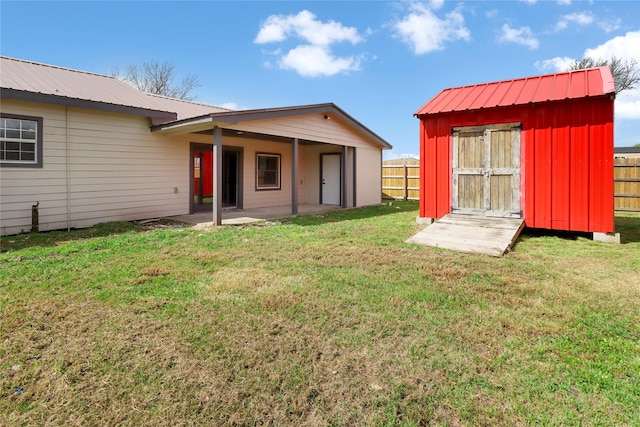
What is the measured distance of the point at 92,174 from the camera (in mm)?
8164

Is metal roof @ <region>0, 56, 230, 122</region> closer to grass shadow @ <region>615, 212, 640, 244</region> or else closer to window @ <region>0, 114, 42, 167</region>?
window @ <region>0, 114, 42, 167</region>

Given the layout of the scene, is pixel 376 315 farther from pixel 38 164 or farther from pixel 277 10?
pixel 277 10

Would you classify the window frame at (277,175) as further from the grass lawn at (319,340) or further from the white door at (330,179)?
the grass lawn at (319,340)

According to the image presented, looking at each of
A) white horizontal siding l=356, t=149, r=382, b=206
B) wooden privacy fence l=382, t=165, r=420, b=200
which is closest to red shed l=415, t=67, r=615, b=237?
white horizontal siding l=356, t=149, r=382, b=206

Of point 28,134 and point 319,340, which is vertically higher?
point 28,134

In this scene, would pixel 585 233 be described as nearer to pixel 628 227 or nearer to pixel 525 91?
pixel 628 227

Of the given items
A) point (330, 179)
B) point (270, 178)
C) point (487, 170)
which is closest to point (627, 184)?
point (487, 170)

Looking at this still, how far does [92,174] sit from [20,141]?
1432 millimetres

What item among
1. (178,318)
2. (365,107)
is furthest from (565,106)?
(365,107)

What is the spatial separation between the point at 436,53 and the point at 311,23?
18.5 feet

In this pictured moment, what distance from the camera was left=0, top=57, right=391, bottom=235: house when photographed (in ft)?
23.4

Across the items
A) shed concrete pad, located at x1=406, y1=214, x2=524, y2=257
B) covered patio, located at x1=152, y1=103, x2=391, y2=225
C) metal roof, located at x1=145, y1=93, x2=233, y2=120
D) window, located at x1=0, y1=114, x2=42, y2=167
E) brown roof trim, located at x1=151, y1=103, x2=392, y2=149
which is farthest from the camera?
metal roof, located at x1=145, y1=93, x2=233, y2=120

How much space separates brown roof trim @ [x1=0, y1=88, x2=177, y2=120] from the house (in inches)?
0.8

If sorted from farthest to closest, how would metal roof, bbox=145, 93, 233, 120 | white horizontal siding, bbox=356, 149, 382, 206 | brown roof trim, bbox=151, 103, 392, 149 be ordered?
1. white horizontal siding, bbox=356, 149, 382, 206
2. metal roof, bbox=145, 93, 233, 120
3. brown roof trim, bbox=151, 103, 392, 149
